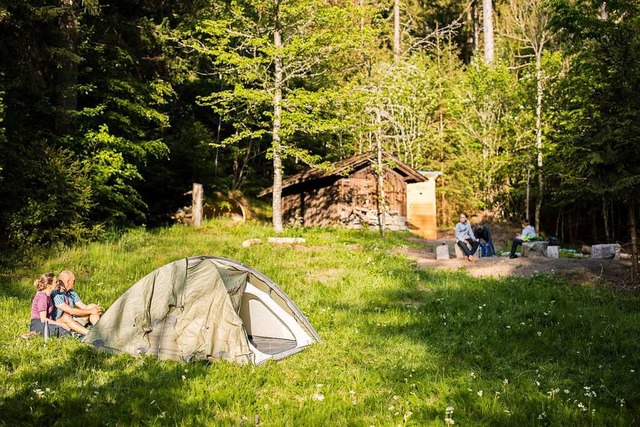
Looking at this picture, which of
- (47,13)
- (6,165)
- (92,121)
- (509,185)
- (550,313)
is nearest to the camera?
(550,313)

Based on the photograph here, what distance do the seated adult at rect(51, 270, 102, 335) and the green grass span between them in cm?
73

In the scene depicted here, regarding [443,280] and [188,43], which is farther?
[188,43]

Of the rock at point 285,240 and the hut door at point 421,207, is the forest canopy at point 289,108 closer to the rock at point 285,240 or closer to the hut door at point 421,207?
the hut door at point 421,207

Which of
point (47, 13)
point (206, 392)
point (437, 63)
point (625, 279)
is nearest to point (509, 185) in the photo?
point (437, 63)

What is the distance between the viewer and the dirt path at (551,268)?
1266 centimetres

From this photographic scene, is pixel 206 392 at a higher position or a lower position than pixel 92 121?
lower

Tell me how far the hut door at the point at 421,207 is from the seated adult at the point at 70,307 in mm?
21755

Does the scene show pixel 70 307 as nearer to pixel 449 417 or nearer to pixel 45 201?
pixel 449 417

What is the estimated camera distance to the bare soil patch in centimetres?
1261

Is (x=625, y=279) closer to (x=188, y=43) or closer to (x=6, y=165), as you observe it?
(x=6, y=165)

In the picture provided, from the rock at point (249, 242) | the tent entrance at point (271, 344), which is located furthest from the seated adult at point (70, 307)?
the rock at point (249, 242)

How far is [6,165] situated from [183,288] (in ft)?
31.7

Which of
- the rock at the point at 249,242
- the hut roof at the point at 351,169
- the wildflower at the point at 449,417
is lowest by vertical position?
the wildflower at the point at 449,417

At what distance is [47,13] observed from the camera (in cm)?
1337
